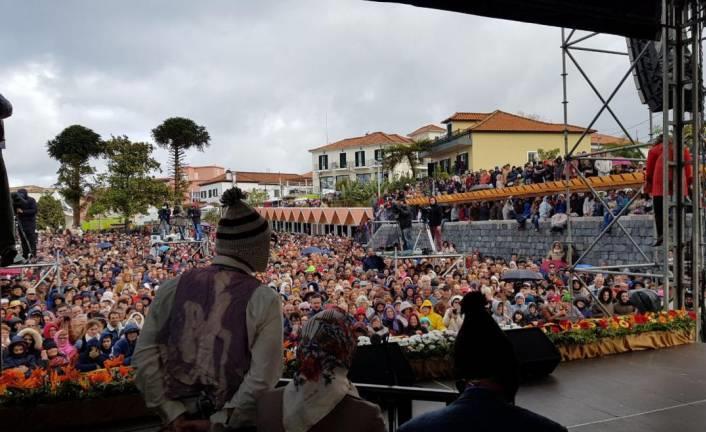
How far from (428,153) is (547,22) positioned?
39.3m

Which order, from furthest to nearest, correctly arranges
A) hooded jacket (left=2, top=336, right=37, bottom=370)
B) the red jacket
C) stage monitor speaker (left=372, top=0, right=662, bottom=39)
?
1. the red jacket
2. hooded jacket (left=2, top=336, right=37, bottom=370)
3. stage monitor speaker (left=372, top=0, right=662, bottom=39)

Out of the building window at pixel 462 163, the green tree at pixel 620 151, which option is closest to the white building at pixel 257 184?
the building window at pixel 462 163

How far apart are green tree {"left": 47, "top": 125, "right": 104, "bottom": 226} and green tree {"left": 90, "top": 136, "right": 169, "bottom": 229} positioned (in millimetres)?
9149

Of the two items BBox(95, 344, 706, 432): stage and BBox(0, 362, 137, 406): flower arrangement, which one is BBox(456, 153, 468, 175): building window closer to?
BBox(95, 344, 706, 432): stage

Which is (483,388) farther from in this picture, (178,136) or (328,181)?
(328,181)

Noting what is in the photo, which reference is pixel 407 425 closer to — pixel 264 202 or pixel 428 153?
pixel 428 153

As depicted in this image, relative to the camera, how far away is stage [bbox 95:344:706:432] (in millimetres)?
3277

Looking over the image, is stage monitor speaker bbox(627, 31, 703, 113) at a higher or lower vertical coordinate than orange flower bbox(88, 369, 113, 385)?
higher

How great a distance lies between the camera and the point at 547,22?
4.28m

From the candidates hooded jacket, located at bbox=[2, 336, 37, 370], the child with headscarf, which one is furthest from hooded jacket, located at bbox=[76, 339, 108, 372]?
the child with headscarf

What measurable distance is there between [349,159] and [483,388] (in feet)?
211

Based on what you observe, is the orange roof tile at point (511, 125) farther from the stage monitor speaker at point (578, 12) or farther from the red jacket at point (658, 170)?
the stage monitor speaker at point (578, 12)

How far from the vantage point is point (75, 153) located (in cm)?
4631

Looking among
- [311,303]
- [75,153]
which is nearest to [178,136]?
[75,153]
